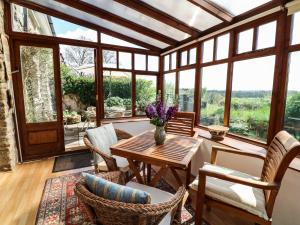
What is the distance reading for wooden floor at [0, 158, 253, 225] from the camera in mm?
1824

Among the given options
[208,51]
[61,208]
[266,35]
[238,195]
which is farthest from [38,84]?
[266,35]

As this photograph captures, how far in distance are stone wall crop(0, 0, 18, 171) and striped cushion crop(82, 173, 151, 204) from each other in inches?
105

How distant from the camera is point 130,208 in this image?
2.66 ft

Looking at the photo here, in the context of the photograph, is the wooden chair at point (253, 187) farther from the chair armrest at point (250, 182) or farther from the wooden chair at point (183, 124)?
the wooden chair at point (183, 124)

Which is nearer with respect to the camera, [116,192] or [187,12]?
[116,192]

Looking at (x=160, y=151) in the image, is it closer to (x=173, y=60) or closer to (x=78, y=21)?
(x=173, y=60)

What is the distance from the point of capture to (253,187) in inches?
56.2

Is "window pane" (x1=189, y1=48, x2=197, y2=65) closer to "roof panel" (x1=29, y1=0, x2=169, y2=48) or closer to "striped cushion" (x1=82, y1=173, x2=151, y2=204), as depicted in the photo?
"roof panel" (x1=29, y1=0, x2=169, y2=48)

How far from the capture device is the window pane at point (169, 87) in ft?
13.3

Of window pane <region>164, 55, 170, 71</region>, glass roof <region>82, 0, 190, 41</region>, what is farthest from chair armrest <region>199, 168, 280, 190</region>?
window pane <region>164, 55, 170, 71</region>

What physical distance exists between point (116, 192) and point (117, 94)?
3373mm

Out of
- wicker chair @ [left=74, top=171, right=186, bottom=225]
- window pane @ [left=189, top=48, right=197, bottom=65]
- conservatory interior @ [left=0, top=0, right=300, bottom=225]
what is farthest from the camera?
window pane @ [left=189, top=48, right=197, bottom=65]

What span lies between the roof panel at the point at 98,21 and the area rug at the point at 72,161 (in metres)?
2.73

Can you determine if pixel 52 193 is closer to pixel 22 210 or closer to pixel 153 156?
pixel 22 210
